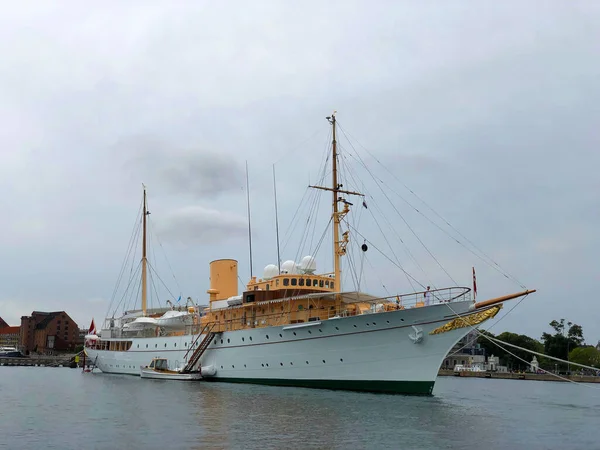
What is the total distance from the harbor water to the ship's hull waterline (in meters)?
0.96

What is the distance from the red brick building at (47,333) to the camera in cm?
13862

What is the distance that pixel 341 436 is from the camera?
17.5m

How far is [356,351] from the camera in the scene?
29.8 m

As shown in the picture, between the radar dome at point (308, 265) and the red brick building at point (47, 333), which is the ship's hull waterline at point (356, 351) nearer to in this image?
the radar dome at point (308, 265)

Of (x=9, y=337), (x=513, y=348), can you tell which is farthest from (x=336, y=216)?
(x=9, y=337)

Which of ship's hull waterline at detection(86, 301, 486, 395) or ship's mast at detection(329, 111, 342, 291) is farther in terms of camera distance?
ship's mast at detection(329, 111, 342, 291)

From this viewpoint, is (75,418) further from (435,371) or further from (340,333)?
(435,371)

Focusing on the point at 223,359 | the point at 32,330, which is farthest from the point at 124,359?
the point at 32,330

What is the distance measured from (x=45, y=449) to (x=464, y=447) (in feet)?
37.2

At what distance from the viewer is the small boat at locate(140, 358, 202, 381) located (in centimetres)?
3826

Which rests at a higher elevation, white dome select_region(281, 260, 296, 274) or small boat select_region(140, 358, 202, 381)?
white dome select_region(281, 260, 296, 274)

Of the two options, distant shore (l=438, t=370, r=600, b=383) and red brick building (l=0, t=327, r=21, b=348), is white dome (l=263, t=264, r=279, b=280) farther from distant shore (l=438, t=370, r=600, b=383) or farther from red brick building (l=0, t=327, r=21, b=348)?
red brick building (l=0, t=327, r=21, b=348)

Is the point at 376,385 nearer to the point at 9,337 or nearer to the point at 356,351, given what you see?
the point at 356,351

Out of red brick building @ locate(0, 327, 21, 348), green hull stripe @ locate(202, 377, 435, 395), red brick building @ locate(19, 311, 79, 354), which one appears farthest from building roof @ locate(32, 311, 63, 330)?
green hull stripe @ locate(202, 377, 435, 395)
